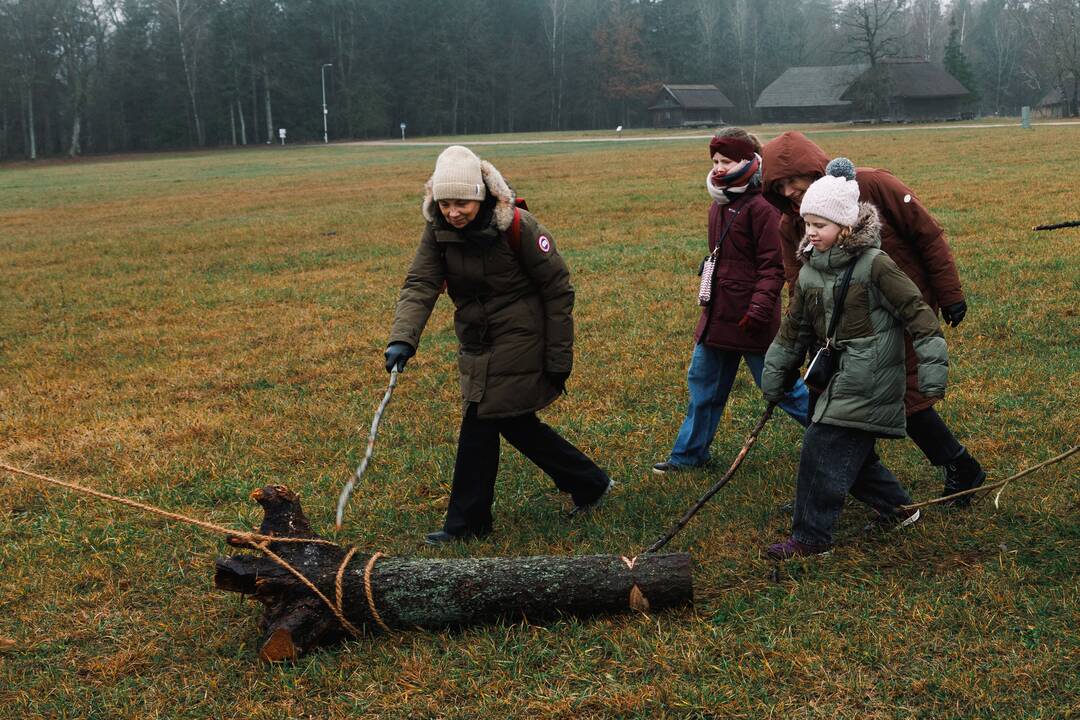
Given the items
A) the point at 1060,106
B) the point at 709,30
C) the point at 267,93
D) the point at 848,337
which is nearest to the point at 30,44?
the point at 267,93

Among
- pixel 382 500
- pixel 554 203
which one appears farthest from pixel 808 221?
pixel 554 203

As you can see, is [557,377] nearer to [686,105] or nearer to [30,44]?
[30,44]

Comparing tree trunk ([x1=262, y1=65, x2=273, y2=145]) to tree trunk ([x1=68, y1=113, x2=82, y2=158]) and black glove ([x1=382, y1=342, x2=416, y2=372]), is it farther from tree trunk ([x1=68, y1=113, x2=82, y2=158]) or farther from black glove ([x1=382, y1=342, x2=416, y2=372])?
black glove ([x1=382, y1=342, x2=416, y2=372])

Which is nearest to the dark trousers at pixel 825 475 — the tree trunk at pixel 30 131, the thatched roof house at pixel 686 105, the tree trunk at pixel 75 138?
the tree trunk at pixel 30 131

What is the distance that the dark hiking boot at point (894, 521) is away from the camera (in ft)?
14.8

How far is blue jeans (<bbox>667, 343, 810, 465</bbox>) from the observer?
17.6ft

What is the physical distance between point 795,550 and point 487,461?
145 cm

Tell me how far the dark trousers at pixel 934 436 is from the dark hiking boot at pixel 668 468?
130cm

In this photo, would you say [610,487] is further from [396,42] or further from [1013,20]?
[1013,20]

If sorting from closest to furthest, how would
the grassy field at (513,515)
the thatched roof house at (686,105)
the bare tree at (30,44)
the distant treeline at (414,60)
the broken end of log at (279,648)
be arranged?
the grassy field at (513,515), the broken end of log at (279,648), the bare tree at (30,44), the distant treeline at (414,60), the thatched roof house at (686,105)

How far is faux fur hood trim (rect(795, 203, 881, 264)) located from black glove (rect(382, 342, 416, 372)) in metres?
1.88

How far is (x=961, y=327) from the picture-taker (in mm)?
8273

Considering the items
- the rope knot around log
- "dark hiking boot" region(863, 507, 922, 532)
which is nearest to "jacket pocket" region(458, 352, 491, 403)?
the rope knot around log

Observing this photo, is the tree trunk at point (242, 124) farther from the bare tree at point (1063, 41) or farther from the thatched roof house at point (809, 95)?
the bare tree at point (1063, 41)
